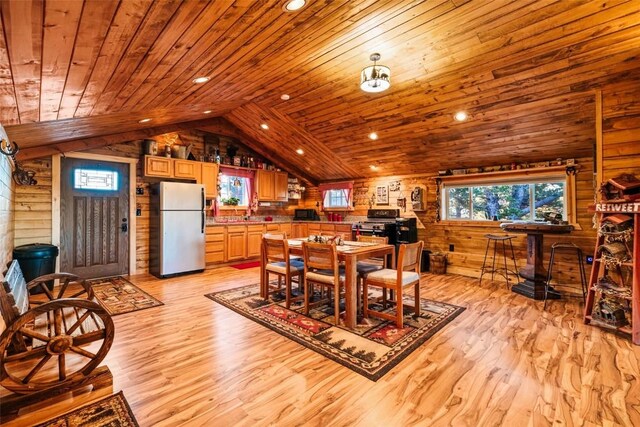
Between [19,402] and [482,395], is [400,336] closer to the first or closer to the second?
[482,395]

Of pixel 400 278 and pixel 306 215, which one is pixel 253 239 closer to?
pixel 306 215

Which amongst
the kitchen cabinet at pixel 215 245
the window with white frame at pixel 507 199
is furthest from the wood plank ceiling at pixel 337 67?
the kitchen cabinet at pixel 215 245

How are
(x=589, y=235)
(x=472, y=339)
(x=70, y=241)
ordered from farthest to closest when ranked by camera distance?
(x=70, y=241) < (x=589, y=235) < (x=472, y=339)

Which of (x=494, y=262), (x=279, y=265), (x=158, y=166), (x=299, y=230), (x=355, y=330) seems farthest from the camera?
(x=299, y=230)

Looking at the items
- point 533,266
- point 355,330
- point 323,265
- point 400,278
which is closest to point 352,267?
point 323,265

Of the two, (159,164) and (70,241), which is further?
(159,164)

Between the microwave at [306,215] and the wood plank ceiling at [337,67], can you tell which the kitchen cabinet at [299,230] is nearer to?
the microwave at [306,215]

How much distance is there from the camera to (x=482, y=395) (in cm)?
193

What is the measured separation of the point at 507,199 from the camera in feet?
16.8

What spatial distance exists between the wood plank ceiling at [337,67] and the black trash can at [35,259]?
52.4 inches

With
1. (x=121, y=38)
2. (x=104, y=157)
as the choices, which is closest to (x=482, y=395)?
(x=121, y=38)

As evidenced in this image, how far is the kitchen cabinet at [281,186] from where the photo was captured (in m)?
7.47

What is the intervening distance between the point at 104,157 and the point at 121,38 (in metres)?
4.28

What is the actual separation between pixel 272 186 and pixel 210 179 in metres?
1.64
